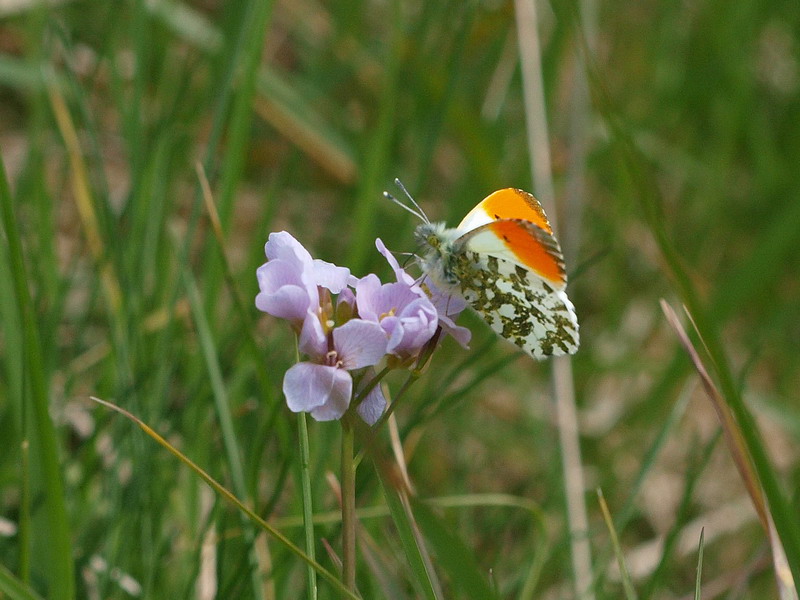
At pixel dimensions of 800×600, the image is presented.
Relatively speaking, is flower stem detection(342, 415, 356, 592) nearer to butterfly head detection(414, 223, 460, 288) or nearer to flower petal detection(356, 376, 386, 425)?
flower petal detection(356, 376, 386, 425)

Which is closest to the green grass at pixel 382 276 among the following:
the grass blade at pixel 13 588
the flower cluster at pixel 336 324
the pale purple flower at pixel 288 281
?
the grass blade at pixel 13 588

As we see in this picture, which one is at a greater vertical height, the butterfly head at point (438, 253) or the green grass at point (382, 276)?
the butterfly head at point (438, 253)

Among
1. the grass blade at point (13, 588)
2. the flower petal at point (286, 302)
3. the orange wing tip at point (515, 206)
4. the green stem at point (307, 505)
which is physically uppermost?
the orange wing tip at point (515, 206)

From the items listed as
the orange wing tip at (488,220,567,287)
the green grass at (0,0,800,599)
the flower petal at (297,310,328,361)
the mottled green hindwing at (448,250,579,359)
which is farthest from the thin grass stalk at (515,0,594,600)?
the flower petal at (297,310,328,361)

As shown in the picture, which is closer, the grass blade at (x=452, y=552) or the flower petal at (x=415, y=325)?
the grass blade at (x=452, y=552)

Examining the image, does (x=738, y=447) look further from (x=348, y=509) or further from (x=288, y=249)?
(x=288, y=249)

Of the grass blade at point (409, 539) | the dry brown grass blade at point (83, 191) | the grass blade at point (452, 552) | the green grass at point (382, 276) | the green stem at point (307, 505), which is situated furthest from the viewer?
the dry brown grass blade at point (83, 191)

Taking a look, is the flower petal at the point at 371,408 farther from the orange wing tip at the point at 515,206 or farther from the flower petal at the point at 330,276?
the orange wing tip at the point at 515,206
